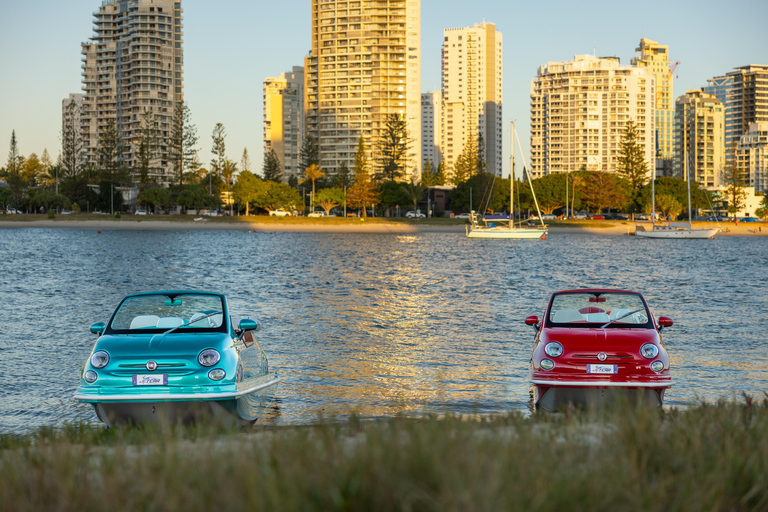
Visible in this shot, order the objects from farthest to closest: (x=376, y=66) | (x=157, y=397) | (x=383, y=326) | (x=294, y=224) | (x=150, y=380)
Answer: (x=376, y=66) → (x=294, y=224) → (x=383, y=326) → (x=150, y=380) → (x=157, y=397)

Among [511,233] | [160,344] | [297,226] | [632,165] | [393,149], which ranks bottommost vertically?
[160,344]

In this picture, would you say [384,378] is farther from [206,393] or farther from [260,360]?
[206,393]

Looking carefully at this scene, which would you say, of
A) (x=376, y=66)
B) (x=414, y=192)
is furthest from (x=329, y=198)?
(x=376, y=66)

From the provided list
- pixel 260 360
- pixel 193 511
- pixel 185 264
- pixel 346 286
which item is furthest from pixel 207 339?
pixel 185 264

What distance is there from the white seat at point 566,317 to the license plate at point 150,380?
5.26m

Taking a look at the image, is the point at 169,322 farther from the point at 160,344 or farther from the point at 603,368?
the point at 603,368

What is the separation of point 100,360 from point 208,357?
118 centimetres

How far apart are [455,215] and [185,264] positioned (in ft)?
339

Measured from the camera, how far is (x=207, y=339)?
8.65m

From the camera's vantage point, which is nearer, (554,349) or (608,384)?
(608,384)

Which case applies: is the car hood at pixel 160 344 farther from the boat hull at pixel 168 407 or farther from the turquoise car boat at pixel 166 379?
the boat hull at pixel 168 407

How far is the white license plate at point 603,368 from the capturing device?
938cm

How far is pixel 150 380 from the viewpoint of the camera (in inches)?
323

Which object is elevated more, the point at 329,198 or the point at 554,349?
the point at 329,198
